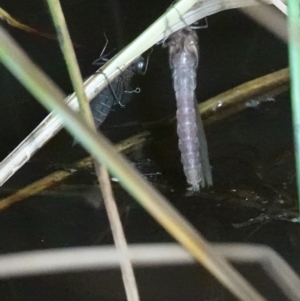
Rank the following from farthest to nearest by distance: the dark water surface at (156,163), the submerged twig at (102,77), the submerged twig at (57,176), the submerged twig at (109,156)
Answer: the submerged twig at (57,176)
the dark water surface at (156,163)
the submerged twig at (102,77)
the submerged twig at (109,156)

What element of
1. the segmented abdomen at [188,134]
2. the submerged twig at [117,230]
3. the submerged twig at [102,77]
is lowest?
the submerged twig at [117,230]

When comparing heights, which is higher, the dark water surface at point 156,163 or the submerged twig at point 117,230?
the dark water surface at point 156,163

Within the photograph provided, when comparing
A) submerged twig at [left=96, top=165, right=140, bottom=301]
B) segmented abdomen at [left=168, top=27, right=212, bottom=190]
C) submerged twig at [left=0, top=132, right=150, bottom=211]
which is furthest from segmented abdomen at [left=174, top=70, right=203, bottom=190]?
submerged twig at [left=96, top=165, right=140, bottom=301]

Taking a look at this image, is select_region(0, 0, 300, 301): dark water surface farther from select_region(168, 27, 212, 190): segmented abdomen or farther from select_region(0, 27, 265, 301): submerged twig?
select_region(0, 27, 265, 301): submerged twig

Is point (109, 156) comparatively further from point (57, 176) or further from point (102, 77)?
point (57, 176)

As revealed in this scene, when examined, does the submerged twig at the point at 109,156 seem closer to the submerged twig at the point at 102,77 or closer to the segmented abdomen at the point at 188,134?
the submerged twig at the point at 102,77

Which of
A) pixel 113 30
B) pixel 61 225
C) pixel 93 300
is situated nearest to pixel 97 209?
pixel 61 225

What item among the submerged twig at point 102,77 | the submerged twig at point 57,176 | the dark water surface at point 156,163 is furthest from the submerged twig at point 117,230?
the submerged twig at point 57,176

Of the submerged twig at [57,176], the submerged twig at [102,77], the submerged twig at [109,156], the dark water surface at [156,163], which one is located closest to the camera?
the submerged twig at [109,156]
